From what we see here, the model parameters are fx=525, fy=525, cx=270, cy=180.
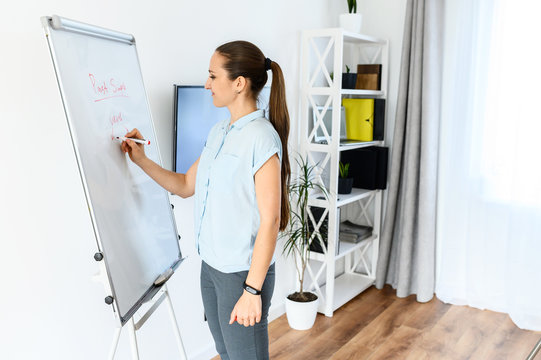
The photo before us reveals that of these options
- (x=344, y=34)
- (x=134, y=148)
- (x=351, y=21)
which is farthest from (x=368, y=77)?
(x=134, y=148)

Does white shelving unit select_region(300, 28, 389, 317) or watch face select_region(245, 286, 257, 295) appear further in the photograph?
white shelving unit select_region(300, 28, 389, 317)

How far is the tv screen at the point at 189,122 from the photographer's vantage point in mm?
2227

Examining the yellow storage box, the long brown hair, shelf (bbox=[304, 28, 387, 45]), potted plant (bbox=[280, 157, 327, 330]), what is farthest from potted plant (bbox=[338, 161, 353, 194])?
the long brown hair

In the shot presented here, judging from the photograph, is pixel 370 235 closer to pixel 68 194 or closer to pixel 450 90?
pixel 450 90

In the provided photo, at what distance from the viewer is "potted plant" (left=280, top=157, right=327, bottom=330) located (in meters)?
2.99

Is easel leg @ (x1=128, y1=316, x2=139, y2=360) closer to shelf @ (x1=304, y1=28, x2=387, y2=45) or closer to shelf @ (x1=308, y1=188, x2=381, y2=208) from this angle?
shelf @ (x1=308, y1=188, x2=381, y2=208)

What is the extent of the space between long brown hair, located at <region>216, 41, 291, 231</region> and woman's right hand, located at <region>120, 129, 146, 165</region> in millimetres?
374

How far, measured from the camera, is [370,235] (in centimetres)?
368

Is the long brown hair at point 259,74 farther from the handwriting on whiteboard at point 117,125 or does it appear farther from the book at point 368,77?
the book at point 368,77

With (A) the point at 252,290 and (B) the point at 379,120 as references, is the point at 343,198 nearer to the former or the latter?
(B) the point at 379,120

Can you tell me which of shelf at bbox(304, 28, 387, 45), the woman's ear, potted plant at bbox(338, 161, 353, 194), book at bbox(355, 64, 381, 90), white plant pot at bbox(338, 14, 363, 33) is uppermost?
white plant pot at bbox(338, 14, 363, 33)

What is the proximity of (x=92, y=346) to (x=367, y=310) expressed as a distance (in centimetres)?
184

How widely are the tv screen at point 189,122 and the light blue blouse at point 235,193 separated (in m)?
0.63

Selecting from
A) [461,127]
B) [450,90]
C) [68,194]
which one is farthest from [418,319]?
[68,194]
